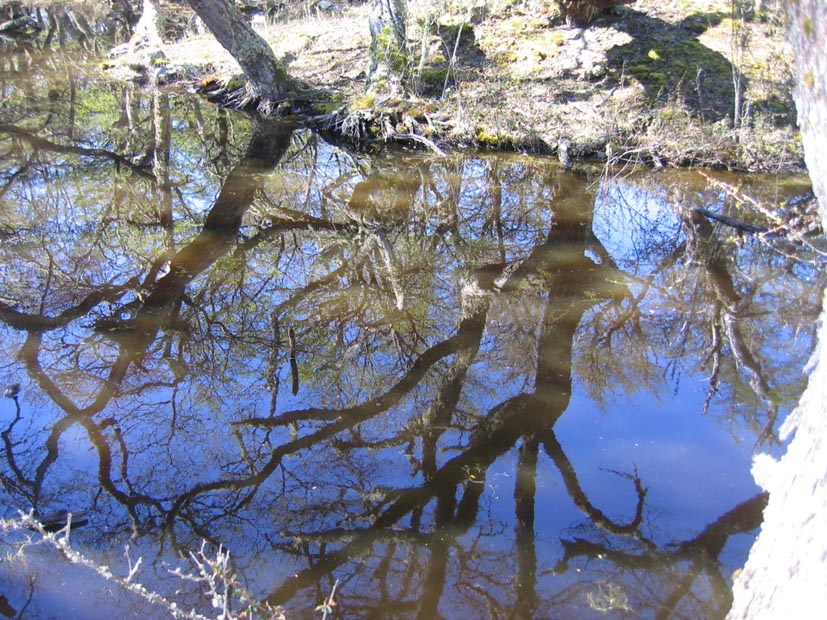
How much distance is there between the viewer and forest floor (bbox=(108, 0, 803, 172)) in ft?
28.2

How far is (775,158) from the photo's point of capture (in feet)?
27.1

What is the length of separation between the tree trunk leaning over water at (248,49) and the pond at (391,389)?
143 inches

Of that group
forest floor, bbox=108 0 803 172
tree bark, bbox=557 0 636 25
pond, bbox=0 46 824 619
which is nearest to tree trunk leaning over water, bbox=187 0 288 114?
forest floor, bbox=108 0 803 172

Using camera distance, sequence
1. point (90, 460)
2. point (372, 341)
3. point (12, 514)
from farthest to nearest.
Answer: point (372, 341) → point (90, 460) → point (12, 514)

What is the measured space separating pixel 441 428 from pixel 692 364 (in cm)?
197

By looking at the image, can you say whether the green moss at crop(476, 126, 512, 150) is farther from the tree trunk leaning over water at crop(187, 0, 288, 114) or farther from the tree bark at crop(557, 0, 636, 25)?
the tree trunk leaning over water at crop(187, 0, 288, 114)

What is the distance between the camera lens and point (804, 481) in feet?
6.81

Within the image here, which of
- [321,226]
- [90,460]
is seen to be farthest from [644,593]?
[321,226]

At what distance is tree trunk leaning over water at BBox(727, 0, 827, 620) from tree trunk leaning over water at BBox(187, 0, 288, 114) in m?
10.3

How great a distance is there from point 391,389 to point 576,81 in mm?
7579

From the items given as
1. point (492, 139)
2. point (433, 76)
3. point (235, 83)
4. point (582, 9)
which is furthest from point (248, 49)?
point (582, 9)

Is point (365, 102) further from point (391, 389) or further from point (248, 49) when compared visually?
point (391, 389)

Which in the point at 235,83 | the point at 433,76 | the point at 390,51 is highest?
the point at 433,76

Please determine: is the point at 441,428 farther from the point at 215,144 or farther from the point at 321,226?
the point at 215,144
